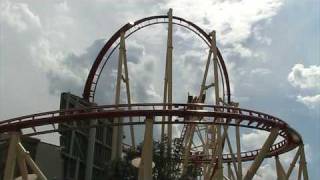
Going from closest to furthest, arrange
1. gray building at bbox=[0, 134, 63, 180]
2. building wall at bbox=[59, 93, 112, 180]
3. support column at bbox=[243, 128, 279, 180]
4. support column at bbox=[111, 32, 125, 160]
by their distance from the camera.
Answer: support column at bbox=[243, 128, 279, 180] < support column at bbox=[111, 32, 125, 160] < gray building at bbox=[0, 134, 63, 180] < building wall at bbox=[59, 93, 112, 180]

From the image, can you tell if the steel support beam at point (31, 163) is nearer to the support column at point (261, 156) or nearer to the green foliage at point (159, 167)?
the green foliage at point (159, 167)

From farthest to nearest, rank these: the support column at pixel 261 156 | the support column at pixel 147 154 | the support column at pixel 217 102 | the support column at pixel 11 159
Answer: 1. the support column at pixel 217 102
2. the support column at pixel 261 156
3. the support column at pixel 11 159
4. the support column at pixel 147 154

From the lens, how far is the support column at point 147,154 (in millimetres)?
21603

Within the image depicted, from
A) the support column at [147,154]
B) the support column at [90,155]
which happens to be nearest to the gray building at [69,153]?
the support column at [90,155]

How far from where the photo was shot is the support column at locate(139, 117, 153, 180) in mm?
21603

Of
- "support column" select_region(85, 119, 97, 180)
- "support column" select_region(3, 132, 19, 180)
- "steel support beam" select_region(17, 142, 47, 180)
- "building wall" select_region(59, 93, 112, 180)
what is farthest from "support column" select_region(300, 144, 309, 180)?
"support column" select_region(85, 119, 97, 180)

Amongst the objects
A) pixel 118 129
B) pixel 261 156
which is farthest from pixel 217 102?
pixel 261 156

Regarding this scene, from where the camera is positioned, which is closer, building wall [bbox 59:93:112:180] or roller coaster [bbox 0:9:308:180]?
roller coaster [bbox 0:9:308:180]

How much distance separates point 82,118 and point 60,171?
43.8 ft

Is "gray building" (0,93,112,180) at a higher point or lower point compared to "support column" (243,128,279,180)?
higher

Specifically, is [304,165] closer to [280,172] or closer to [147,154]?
[280,172]

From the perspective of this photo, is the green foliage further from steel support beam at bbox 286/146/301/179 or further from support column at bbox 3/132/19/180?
support column at bbox 3/132/19/180

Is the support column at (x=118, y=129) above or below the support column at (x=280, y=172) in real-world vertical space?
above

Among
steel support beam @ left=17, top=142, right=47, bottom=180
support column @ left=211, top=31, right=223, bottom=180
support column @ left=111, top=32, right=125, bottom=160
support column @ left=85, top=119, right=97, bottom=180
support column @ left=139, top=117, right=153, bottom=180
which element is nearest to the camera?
support column @ left=139, top=117, right=153, bottom=180
